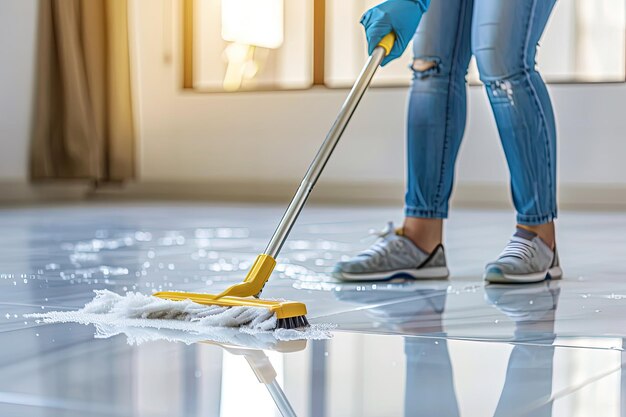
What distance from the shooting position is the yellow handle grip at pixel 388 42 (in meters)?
1.54

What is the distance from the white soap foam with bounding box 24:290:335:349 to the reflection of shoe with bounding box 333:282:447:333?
12 cm

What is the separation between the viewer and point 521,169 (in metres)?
1.77

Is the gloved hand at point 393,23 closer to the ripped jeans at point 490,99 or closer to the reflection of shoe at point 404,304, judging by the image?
the ripped jeans at point 490,99

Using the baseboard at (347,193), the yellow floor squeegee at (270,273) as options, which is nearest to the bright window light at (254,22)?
the baseboard at (347,193)

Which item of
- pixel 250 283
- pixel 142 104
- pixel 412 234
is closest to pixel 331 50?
pixel 142 104

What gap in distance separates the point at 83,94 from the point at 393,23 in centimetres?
367

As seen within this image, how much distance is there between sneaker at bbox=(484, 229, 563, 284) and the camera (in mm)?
1708

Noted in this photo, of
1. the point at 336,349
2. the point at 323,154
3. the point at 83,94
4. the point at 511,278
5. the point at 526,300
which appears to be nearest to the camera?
the point at 336,349

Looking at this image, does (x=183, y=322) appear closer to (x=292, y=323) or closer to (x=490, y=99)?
(x=292, y=323)

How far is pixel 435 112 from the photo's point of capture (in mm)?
1836

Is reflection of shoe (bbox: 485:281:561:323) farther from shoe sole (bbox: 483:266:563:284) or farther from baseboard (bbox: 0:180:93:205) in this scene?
baseboard (bbox: 0:180:93:205)

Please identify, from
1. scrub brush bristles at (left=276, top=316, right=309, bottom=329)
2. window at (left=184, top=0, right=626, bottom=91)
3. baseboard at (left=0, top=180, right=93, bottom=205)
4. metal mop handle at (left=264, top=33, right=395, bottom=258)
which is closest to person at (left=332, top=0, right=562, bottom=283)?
metal mop handle at (left=264, top=33, right=395, bottom=258)

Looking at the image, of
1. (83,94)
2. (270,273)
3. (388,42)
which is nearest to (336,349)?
(270,273)

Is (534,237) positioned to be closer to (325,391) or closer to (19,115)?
(325,391)
